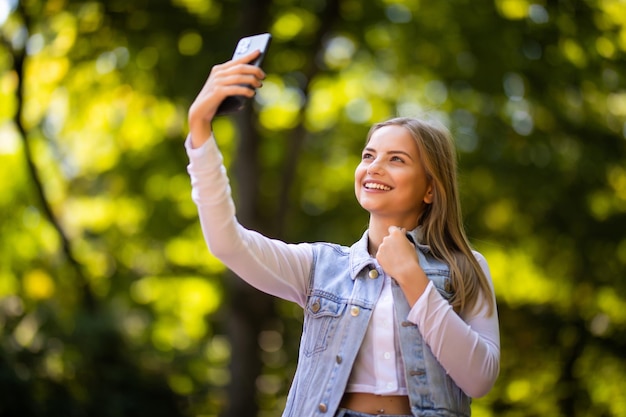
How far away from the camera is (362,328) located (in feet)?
7.63

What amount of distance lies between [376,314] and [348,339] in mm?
112

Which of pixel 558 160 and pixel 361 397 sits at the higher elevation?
pixel 361 397

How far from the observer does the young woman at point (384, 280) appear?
219 centimetres

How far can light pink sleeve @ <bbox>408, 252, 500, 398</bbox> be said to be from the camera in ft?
7.33

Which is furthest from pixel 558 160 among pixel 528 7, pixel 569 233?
pixel 528 7

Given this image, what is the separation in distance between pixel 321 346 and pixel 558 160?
7.02 m

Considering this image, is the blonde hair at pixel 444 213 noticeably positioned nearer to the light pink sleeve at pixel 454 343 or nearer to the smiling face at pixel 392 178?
the smiling face at pixel 392 178

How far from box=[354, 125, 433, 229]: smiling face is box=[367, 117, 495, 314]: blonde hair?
0.09ft

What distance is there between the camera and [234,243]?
2.23m

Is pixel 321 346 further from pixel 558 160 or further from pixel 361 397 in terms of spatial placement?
pixel 558 160

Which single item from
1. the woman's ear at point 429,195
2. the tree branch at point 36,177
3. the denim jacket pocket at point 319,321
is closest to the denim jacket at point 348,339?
the denim jacket pocket at point 319,321

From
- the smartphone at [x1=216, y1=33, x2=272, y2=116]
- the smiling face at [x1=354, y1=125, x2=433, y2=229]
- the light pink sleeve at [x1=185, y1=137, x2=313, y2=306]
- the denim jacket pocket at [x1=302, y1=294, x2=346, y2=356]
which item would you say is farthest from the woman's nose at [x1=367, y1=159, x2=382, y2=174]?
the smartphone at [x1=216, y1=33, x2=272, y2=116]

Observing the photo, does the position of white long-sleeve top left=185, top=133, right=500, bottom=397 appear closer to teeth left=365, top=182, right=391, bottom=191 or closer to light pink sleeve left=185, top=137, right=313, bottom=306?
light pink sleeve left=185, top=137, right=313, bottom=306

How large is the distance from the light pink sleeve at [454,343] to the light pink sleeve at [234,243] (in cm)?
38
